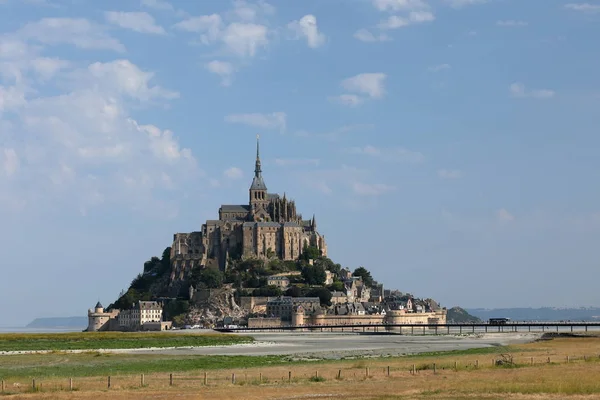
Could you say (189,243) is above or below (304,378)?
above

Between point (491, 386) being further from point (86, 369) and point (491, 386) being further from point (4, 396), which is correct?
point (86, 369)

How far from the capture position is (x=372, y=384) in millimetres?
41469

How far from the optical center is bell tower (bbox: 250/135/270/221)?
18250cm

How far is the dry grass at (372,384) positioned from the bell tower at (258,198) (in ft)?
426

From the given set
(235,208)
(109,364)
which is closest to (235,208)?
(235,208)

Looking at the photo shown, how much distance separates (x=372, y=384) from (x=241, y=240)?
437 ft

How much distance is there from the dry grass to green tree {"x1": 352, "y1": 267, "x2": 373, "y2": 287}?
5272 inches

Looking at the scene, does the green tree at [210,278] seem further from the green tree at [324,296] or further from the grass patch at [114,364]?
the grass patch at [114,364]

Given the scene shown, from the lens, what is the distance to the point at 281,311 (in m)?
156

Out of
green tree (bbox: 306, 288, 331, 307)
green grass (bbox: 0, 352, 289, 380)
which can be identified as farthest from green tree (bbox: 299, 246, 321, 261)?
green grass (bbox: 0, 352, 289, 380)

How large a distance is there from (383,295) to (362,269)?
1233 centimetres

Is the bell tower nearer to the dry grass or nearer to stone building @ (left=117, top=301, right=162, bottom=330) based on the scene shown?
stone building @ (left=117, top=301, right=162, bottom=330)

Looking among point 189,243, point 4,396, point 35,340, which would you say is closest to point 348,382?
point 4,396

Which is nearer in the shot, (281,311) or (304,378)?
(304,378)
